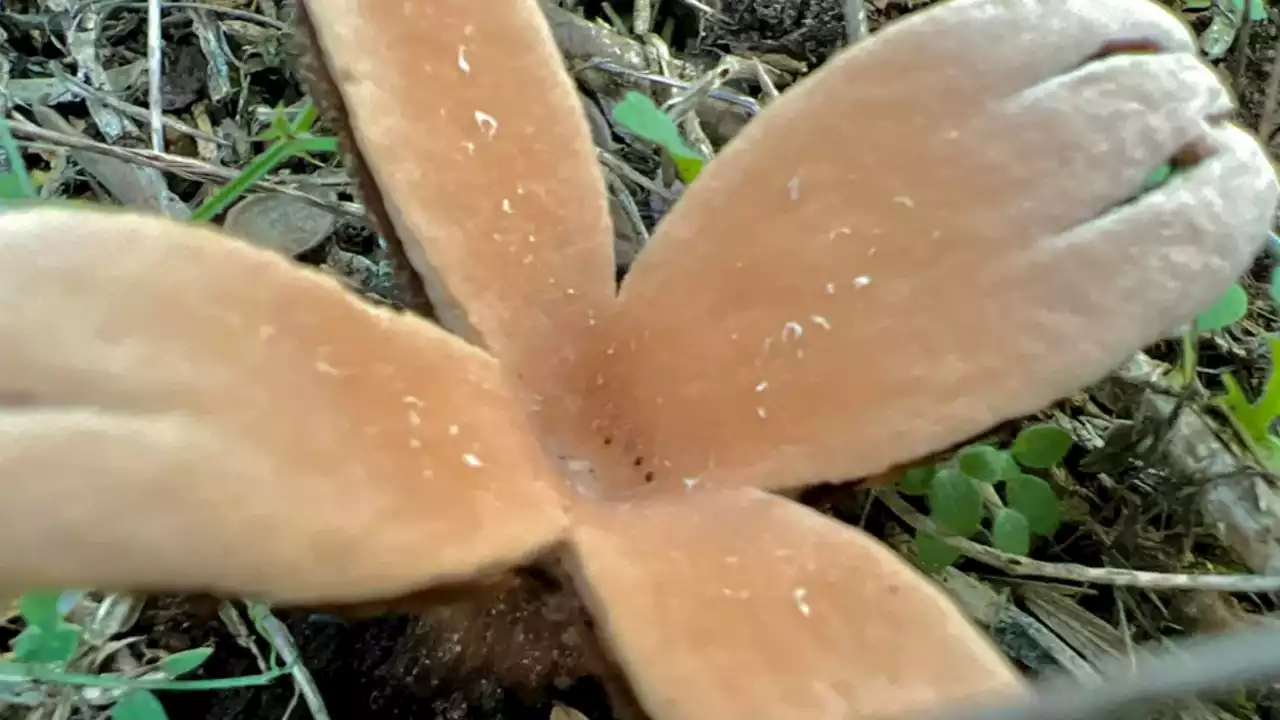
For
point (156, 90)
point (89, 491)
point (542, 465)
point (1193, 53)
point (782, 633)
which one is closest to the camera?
point (89, 491)

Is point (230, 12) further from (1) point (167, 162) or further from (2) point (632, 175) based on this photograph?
(2) point (632, 175)

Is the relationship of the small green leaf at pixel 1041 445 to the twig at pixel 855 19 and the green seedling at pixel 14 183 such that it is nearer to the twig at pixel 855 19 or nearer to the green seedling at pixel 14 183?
the twig at pixel 855 19

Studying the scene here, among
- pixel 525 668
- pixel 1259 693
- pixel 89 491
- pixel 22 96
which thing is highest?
pixel 89 491

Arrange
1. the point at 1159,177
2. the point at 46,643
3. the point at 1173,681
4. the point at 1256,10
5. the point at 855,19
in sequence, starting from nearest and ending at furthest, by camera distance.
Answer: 1. the point at 1173,681
2. the point at 46,643
3. the point at 1159,177
4. the point at 855,19
5. the point at 1256,10

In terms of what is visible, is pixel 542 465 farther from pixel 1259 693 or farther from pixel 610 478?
pixel 1259 693

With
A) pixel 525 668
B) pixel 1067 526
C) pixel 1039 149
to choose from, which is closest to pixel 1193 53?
pixel 1039 149

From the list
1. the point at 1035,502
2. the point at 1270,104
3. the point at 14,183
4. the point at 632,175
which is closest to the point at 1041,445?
the point at 1035,502

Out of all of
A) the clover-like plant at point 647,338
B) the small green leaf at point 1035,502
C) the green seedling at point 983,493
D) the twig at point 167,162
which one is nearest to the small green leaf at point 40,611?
the clover-like plant at point 647,338

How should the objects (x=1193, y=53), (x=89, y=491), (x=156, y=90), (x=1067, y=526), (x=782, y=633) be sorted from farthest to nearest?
1. (x=156, y=90)
2. (x=1067, y=526)
3. (x=1193, y=53)
4. (x=782, y=633)
5. (x=89, y=491)
